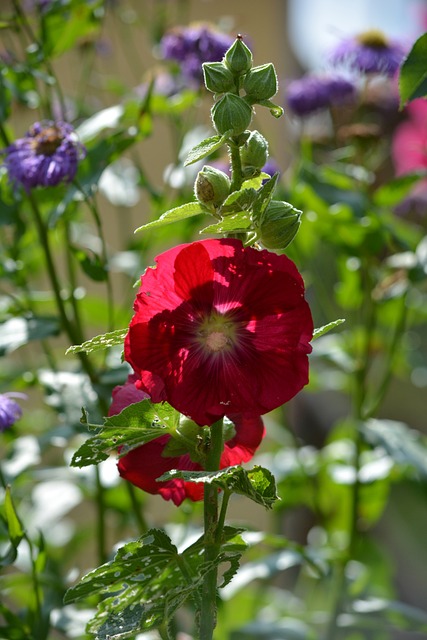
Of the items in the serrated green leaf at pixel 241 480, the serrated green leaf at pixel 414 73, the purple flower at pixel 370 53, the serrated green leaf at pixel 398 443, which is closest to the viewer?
the serrated green leaf at pixel 241 480

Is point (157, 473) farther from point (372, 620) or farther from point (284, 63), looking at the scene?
point (284, 63)

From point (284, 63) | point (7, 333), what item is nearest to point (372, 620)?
point (7, 333)

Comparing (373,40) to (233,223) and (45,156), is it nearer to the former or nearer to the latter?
(45,156)

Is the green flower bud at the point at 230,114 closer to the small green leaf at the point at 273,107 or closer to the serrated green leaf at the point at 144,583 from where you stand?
the small green leaf at the point at 273,107

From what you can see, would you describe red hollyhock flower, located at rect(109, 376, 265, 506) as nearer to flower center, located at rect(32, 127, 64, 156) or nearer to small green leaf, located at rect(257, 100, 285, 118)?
small green leaf, located at rect(257, 100, 285, 118)

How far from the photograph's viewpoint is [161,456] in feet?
1.04

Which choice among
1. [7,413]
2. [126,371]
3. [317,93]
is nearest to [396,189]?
[317,93]

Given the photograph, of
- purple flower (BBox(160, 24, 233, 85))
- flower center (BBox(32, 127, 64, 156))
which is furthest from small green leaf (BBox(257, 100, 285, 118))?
purple flower (BBox(160, 24, 233, 85))

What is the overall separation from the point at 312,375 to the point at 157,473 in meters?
0.52

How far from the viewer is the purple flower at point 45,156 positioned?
0.48 meters

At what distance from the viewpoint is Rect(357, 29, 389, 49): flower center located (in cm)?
77

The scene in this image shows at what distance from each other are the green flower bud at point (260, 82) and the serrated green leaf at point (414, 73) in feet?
0.31

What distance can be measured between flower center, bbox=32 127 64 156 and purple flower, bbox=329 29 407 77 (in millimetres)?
351

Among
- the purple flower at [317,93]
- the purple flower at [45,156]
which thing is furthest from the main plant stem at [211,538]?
the purple flower at [317,93]
